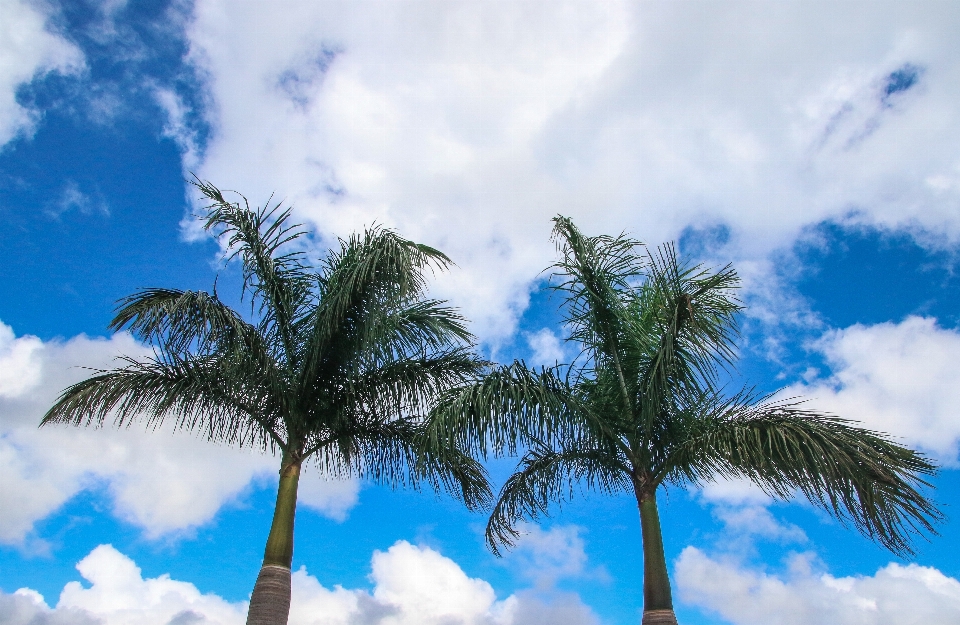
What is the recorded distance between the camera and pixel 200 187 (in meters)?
11.5

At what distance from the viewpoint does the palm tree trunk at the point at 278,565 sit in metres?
9.47

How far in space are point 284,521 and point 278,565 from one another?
0.61 m

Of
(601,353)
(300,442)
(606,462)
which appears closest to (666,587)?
(606,462)

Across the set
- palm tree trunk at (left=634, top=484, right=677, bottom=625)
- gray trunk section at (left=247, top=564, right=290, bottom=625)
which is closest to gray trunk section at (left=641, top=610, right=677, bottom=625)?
palm tree trunk at (left=634, top=484, right=677, bottom=625)

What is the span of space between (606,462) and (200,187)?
24.1 ft

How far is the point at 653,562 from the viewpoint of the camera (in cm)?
908

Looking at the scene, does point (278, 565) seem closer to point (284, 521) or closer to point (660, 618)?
point (284, 521)

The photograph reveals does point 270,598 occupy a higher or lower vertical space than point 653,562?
lower

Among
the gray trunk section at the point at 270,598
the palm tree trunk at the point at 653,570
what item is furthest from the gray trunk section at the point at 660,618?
the gray trunk section at the point at 270,598

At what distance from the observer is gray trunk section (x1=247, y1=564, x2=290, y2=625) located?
9430 millimetres

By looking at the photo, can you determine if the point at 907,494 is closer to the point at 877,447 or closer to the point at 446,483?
the point at 877,447

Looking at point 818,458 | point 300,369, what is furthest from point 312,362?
point 818,458

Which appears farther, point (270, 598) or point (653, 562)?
point (270, 598)

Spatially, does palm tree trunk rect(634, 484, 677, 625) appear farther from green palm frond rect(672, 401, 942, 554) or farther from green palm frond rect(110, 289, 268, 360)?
green palm frond rect(110, 289, 268, 360)
